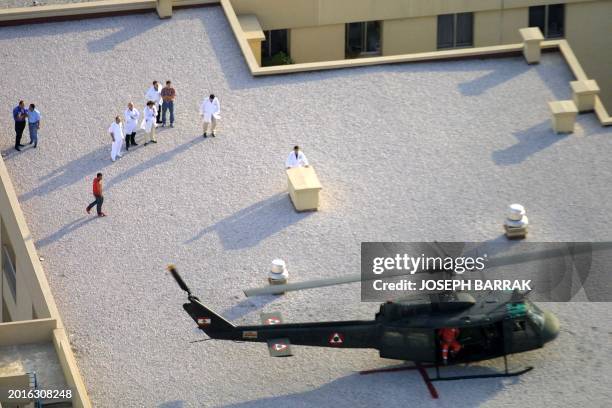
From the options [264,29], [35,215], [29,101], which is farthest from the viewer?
[264,29]

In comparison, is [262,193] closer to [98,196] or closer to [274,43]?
[98,196]

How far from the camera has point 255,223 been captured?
4719cm

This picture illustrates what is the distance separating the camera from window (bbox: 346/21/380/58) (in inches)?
2383

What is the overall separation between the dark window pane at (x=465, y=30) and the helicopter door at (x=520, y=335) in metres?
22.2

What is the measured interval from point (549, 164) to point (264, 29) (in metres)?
A: 13.2

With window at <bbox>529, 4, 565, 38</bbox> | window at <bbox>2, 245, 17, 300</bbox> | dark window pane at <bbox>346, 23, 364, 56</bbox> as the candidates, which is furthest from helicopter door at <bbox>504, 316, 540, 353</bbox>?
window at <bbox>529, 4, 565, 38</bbox>

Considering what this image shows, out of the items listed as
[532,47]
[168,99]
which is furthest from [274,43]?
[532,47]

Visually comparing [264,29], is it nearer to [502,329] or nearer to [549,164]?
[549,164]

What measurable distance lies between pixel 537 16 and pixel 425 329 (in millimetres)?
24014

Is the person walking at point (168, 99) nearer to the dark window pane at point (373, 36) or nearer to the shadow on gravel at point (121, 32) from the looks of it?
the shadow on gravel at point (121, 32)

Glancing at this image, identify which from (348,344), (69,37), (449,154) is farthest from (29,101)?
(348,344)

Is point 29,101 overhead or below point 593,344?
overhead

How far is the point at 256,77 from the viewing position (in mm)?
54281

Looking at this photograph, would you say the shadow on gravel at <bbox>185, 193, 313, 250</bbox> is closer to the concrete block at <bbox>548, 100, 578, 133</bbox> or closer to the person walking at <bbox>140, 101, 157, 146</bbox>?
the person walking at <bbox>140, 101, 157, 146</bbox>
